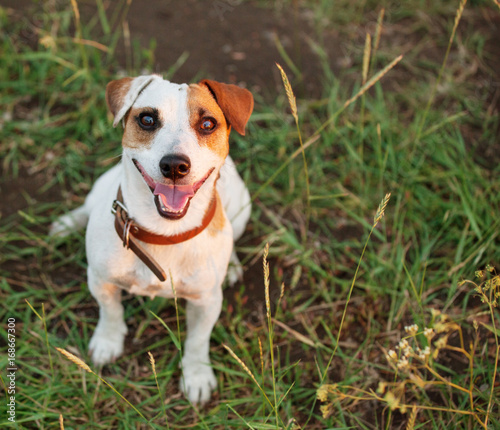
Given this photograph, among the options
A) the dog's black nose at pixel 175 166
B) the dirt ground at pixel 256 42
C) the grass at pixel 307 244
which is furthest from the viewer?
the dirt ground at pixel 256 42

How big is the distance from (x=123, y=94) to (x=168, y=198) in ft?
2.18

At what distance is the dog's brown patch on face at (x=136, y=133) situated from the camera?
8.65 ft

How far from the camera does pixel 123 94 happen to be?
9.27 feet

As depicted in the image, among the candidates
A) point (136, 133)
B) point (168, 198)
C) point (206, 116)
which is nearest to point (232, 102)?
point (206, 116)

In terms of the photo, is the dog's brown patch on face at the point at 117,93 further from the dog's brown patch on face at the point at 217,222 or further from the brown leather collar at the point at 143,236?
the dog's brown patch on face at the point at 217,222

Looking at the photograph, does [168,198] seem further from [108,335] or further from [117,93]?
[108,335]

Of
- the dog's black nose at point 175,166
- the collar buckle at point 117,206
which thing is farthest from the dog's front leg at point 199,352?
the dog's black nose at point 175,166

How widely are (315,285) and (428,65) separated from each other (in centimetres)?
306

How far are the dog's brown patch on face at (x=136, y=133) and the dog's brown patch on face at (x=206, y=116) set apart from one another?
0.67ft

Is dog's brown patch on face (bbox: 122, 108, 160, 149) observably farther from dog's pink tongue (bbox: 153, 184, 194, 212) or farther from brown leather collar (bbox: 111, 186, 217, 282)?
brown leather collar (bbox: 111, 186, 217, 282)

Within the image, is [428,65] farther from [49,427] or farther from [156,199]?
[49,427]

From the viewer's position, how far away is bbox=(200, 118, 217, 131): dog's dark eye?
274 cm

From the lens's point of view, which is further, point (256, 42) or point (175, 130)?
point (256, 42)

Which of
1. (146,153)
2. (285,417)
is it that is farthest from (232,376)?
(146,153)
